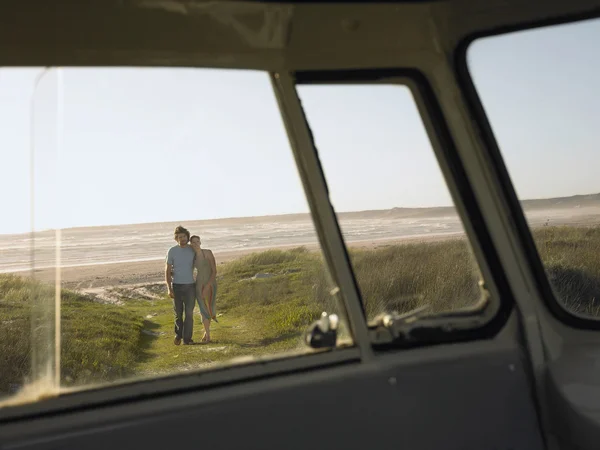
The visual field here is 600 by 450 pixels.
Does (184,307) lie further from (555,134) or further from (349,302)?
(555,134)

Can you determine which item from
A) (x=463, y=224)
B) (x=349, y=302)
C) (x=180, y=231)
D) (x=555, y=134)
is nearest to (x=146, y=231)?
(x=180, y=231)

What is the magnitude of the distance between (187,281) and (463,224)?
3.27 feet

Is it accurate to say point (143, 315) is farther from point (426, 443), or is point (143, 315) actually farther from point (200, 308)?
point (426, 443)

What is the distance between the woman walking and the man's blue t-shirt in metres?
0.02

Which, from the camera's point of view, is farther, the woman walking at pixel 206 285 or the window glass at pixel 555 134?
the window glass at pixel 555 134

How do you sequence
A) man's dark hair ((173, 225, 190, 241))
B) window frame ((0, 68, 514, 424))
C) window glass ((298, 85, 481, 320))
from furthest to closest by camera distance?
window glass ((298, 85, 481, 320))
man's dark hair ((173, 225, 190, 241))
window frame ((0, 68, 514, 424))

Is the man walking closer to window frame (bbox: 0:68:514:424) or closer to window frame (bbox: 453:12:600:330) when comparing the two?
window frame (bbox: 0:68:514:424)

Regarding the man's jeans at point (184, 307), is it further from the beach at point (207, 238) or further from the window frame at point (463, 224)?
the window frame at point (463, 224)

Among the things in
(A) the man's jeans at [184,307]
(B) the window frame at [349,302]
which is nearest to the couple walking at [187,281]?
(A) the man's jeans at [184,307]

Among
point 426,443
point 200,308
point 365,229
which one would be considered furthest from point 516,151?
point 200,308

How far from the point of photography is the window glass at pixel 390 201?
71.0 inches

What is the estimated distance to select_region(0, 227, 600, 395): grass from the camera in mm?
1629

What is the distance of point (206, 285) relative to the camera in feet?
5.72

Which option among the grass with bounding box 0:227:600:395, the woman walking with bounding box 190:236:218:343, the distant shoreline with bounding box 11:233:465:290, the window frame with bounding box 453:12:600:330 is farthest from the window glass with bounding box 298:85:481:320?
the woman walking with bounding box 190:236:218:343
